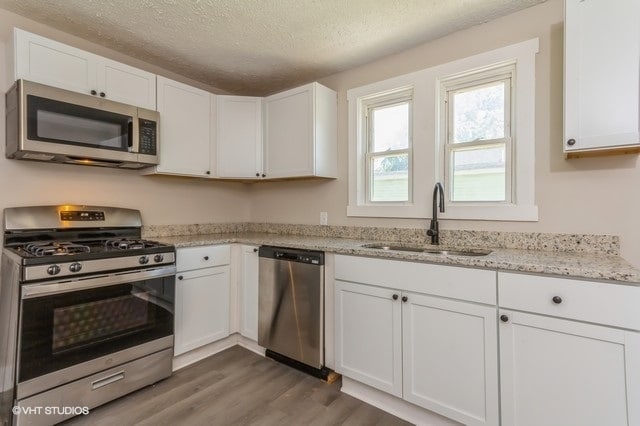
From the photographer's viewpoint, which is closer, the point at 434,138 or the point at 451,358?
the point at 451,358

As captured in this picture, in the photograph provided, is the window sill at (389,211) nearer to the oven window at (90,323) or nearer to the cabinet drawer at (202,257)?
the cabinet drawer at (202,257)

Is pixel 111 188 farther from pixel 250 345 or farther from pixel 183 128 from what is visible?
pixel 250 345

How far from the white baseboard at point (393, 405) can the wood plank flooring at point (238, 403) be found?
4cm

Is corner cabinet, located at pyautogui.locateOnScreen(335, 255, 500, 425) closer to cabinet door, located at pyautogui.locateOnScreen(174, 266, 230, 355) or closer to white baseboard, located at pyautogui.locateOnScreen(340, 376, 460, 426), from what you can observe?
white baseboard, located at pyautogui.locateOnScreen(340, 376, 460, 426)

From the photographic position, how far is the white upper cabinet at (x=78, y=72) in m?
1.85

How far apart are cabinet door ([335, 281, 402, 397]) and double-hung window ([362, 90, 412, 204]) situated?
0.90 m

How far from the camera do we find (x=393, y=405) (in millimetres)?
1854

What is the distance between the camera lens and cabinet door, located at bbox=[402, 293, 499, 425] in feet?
4.91

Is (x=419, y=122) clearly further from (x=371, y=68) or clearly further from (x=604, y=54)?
(x=604, y=54)

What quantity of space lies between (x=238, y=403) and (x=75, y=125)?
205cm

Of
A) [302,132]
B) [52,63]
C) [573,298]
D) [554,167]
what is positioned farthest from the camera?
[302,132]

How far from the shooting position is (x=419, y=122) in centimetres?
232

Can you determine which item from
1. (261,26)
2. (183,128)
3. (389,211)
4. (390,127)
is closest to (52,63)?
(183,128)

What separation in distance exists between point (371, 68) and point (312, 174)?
3.35 feet
